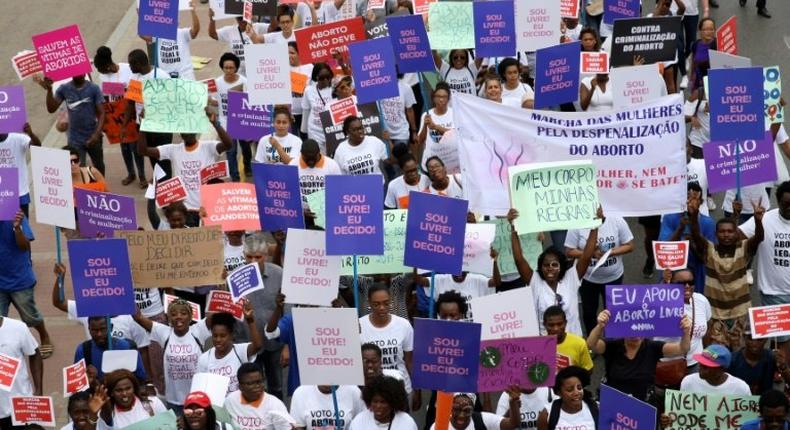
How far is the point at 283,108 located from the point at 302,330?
212 inches

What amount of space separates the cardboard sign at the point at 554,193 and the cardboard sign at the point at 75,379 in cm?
369

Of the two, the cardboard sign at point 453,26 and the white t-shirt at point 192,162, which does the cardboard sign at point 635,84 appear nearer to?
the cardboard sign at point 453,26

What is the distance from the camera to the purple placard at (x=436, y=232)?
12.8 metres

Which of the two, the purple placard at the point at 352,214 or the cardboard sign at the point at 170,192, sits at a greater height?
the cardboard sign at the point at 170,192

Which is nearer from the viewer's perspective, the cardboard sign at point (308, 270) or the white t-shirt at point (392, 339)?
the white t-shirt at point (392, 339)

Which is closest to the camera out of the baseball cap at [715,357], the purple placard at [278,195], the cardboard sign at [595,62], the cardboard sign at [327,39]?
the baseball cap at [715,357]

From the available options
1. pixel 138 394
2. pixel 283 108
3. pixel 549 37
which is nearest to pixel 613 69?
pixel 549 37

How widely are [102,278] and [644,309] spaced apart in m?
4.34

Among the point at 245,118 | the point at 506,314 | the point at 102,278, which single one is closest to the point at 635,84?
the point at 245,118

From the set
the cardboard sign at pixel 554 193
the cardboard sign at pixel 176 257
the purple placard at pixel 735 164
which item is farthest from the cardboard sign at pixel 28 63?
the purple placard at pixel 735 164

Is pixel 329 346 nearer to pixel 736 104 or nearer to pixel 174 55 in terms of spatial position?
pixel 736 104

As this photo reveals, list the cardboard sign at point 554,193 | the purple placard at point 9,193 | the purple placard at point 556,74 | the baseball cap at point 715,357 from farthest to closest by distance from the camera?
the purple placard at point 556,74 → the purple placard at point 9,193 → the cardboard sign at point 554,193 → the baseball cap at point 715,357

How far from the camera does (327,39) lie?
59.4ft

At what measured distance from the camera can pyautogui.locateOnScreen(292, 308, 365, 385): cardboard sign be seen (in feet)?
38.9
